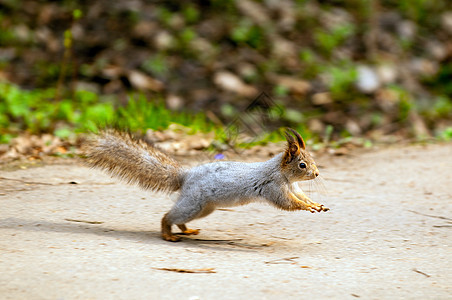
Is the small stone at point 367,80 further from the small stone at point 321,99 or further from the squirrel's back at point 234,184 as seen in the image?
the squirrel's back at point 234,184

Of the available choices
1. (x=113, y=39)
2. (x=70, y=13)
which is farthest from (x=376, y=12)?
(x=70, y=13)

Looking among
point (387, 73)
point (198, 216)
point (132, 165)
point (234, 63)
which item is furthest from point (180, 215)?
point (387, 73)

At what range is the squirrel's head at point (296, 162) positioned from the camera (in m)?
3.43

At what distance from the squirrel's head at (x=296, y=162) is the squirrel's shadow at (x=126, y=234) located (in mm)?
429

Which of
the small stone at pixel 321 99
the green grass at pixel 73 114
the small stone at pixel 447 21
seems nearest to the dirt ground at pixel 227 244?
the green grass at pixel 73 114

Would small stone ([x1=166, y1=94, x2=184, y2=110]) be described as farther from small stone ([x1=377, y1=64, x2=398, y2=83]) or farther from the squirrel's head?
the squirrel's head

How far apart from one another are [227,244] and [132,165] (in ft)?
2.47

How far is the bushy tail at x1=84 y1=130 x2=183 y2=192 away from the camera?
359cm

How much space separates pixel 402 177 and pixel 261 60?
3.66m

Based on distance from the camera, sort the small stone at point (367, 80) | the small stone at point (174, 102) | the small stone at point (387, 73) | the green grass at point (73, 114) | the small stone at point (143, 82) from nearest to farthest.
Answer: the green grass at point (73, 114), the small stone at point (174, 102), the small stone at point (143, 82), the small stone at point (367, 80), the small stone at point (387, 73)

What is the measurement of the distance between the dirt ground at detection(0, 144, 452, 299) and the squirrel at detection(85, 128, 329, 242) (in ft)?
0.72

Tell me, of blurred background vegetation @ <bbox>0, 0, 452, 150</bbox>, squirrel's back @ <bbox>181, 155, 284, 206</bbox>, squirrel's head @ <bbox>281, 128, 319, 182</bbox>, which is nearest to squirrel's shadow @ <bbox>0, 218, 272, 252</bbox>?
squirrel's back @ <bbox>181, 155, 284, 206</bbox>

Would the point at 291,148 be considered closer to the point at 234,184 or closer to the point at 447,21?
the point at 234,184

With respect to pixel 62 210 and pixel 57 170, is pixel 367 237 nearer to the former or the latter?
pixel 62 210
